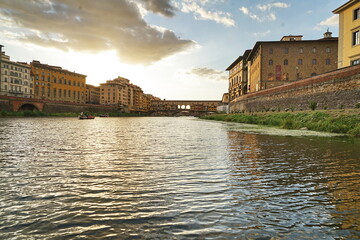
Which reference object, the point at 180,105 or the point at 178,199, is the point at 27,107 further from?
the point at 180,105

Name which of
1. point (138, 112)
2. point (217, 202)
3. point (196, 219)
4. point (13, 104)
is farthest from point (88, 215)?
point (138, 112)

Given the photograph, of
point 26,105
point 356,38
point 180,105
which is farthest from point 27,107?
point 180,105

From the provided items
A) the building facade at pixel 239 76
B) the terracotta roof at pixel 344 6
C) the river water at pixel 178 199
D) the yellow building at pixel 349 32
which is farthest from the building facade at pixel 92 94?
the river water at pixel 178 199

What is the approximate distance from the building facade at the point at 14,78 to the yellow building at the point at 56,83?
3.20 meters

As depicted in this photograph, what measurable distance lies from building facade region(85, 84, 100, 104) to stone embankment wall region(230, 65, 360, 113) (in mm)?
98799

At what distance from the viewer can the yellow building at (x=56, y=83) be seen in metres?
82.8

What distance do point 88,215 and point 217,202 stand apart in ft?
5.67

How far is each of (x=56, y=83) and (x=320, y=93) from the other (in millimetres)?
85105

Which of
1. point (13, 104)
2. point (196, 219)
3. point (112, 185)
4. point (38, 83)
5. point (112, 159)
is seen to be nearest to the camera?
point (196, 219)

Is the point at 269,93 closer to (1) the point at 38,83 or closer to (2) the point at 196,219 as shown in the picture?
(2) the point at 196,219

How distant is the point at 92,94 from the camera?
123625 millimetres

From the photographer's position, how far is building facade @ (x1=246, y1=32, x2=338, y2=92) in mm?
44906

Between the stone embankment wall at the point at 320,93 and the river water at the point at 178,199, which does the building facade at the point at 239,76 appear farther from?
the river water at the point at 178,199

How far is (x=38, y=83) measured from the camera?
271 feet
